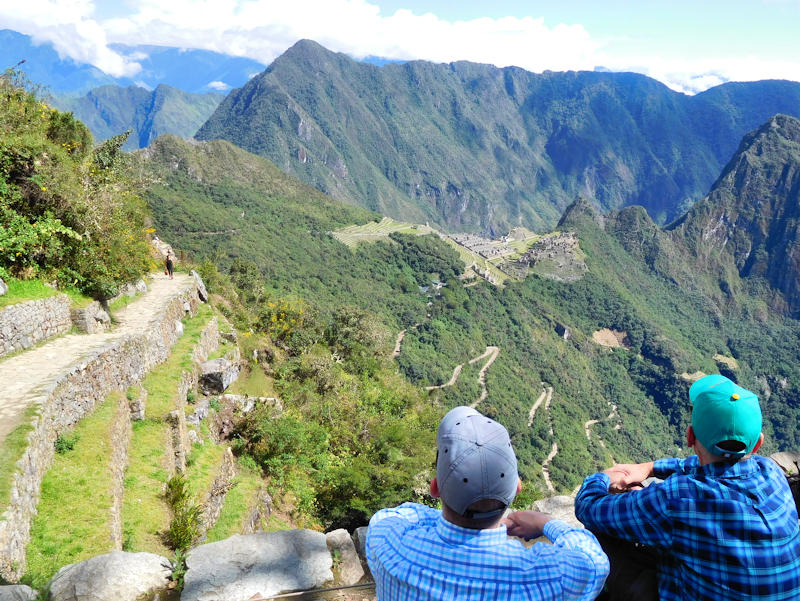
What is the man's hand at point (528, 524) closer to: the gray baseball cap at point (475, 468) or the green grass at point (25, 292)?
the gray baseball cap at point (475, 468)

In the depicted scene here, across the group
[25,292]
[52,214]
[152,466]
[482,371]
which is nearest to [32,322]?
[25,292]

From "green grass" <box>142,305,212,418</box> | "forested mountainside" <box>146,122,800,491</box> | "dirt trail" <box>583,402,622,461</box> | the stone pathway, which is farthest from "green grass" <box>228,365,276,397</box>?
"dirt trail" <box>583,402,622,461</box>

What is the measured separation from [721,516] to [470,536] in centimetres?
123

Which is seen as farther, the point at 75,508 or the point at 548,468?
the point at 548,468

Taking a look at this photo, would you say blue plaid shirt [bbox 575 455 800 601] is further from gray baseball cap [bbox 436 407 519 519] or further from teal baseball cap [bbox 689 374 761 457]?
gray baseball cap [bbox 436 407 519 519]

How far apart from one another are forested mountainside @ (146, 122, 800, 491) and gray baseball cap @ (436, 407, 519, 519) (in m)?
27.3

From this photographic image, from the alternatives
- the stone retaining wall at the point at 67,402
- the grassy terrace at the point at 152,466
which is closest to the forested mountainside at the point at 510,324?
the stone retaining wall at the point at 67,402

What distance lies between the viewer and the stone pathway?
6527mm

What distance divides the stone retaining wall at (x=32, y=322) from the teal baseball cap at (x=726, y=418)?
382 inches

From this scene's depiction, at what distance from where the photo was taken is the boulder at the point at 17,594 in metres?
3.58

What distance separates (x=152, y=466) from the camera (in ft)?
25.9

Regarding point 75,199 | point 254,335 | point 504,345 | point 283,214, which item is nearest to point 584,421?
point 504,345

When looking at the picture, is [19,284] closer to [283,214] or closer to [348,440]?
[348,440]

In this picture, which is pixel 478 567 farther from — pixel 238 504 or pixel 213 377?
pixel 213 377
